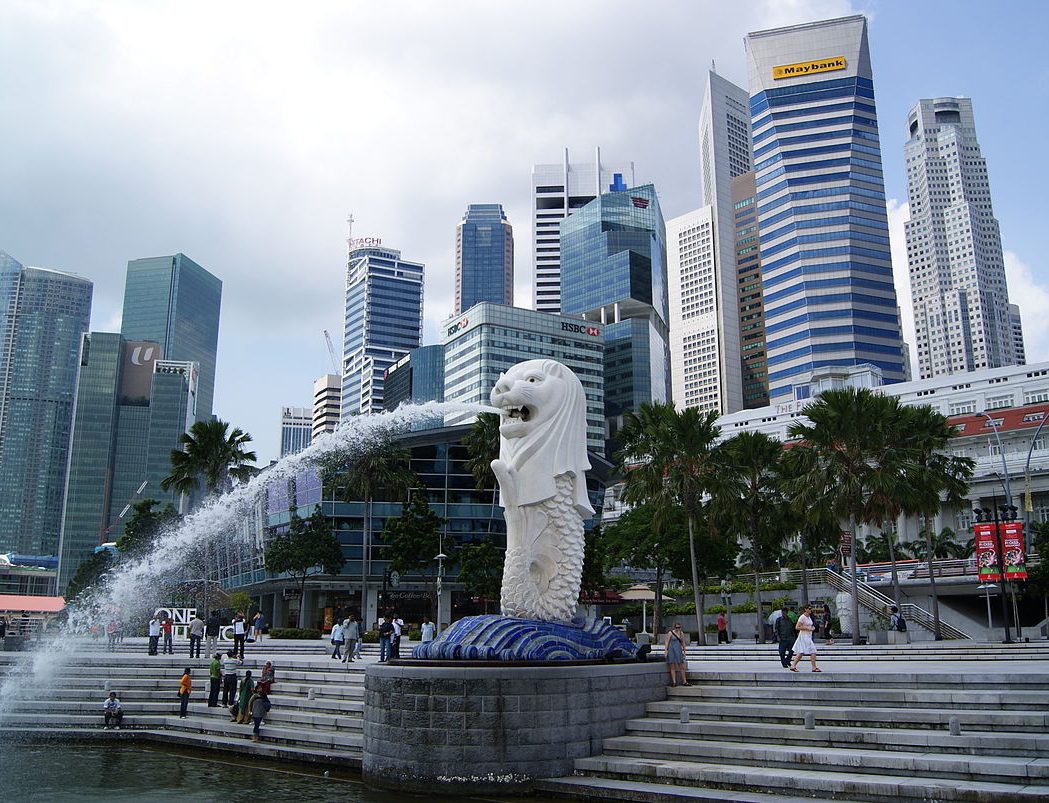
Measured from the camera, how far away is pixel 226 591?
218 ft

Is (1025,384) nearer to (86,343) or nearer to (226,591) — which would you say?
(226,591)

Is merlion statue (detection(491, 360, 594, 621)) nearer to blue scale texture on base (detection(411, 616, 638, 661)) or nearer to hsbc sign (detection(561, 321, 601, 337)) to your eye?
blue scale texture on base (detection(411, 616, 638, 661))

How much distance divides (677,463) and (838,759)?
27.9m

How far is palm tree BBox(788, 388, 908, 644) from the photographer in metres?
34.3

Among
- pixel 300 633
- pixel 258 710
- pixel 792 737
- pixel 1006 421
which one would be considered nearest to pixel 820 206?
pixel 1006 421

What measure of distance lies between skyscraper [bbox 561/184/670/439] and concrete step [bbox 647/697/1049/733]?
5757 inches

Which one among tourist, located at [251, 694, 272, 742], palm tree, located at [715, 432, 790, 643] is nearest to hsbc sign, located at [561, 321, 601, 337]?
palm tree, located at [715, 432, 790, 643]

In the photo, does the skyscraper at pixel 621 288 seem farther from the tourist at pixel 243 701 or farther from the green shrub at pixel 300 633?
the tourist at pixel 243 701

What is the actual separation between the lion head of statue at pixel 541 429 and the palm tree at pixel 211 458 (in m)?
34.3

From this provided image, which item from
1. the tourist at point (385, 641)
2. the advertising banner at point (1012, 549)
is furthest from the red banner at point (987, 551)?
the tourist at point (385, 641)

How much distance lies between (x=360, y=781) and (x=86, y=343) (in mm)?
191909

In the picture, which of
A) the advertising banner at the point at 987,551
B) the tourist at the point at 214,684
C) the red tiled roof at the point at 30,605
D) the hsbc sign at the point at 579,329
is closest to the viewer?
the tourist at the point at 214,684

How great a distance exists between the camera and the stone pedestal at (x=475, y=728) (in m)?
13.8

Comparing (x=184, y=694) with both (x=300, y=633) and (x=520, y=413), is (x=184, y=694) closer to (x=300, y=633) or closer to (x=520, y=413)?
(x=520, y=413)
